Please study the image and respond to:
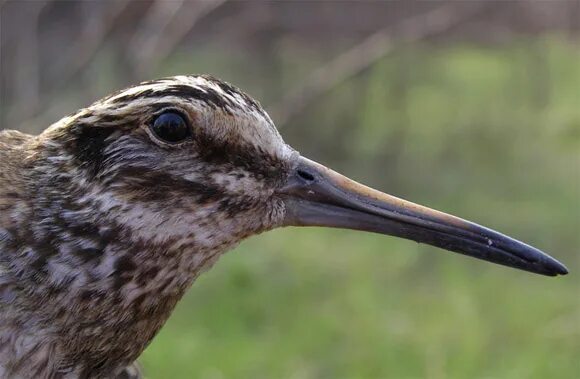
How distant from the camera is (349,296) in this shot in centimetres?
474

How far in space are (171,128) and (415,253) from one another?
3855mm

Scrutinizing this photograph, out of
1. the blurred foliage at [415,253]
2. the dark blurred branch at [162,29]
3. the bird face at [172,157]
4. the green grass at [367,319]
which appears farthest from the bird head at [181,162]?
the dark blurred branch at [162,29]

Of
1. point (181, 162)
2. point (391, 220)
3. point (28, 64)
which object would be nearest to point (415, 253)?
point (28, 64)

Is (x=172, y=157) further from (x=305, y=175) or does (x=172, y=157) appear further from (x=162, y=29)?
(x=162, y=29)

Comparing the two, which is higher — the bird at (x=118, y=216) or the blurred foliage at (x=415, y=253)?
the blurred foliage at (x=415, y=253)

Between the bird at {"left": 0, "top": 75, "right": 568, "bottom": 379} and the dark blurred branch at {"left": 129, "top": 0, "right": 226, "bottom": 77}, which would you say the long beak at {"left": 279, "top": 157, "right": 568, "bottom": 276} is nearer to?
the bird at {"left": 0, "top": 75, "right": 568, "bottom": 379}

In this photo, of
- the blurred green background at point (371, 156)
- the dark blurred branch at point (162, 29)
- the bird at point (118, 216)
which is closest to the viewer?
the bird at point (118, 216)

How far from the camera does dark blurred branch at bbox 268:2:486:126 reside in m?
5.51

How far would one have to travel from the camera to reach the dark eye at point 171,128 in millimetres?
Result: 1637

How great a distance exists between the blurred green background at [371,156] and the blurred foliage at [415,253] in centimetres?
1

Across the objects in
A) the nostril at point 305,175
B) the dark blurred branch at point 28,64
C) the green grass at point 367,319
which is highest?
the dark blurred branch at point 28,64

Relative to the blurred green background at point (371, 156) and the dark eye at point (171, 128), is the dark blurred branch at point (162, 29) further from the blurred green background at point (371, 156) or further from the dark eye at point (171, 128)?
the dark eye at point (171, 128)

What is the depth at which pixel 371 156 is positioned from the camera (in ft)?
22.9

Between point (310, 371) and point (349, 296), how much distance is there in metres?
0.79
